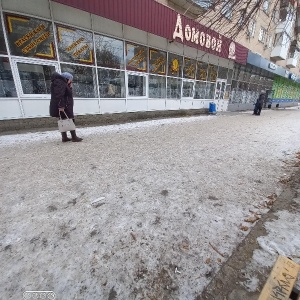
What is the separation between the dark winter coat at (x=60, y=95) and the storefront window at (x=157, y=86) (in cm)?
616

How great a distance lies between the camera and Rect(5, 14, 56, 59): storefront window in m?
5.75

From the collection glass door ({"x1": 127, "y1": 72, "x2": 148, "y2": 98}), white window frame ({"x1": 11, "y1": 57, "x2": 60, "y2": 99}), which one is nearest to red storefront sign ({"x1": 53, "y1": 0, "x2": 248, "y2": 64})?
white window frame ({"x1": 11, "y1": 57, "x2": 60, "y2": 99})

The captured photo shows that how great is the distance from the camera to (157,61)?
9.86 meters

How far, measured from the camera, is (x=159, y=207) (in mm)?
2350

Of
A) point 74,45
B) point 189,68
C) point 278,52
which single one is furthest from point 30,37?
point 278,52

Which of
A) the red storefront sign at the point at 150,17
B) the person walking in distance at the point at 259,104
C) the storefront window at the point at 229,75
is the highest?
the red storefront sign at the point at 150,17

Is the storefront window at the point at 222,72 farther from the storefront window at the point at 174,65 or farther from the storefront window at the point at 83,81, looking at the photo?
the storefront window at the point at 83,81

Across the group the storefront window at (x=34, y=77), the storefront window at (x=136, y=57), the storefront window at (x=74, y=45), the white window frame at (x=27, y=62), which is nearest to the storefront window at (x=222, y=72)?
the storefront window at (x=136, y=57)

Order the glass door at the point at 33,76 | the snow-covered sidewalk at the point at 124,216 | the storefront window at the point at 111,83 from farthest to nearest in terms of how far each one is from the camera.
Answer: the storefront window at the point at 111,83 < the glass door at the point at 33,76 < the snow-covered sidewalk at the point at 124,216

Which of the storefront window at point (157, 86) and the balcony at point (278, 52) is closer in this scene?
the storefront window at point (157, 86)

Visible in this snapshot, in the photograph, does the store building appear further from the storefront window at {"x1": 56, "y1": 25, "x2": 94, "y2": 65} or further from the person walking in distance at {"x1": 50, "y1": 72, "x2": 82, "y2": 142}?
the person walking in distance at {"x1": 50, "y1": 72, "x2": 82, "y2": 142}

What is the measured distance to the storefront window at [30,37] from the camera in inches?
227

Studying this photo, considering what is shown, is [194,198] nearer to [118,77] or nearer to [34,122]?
[34,122]

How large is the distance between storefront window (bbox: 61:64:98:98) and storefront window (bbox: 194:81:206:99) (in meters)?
7.75
